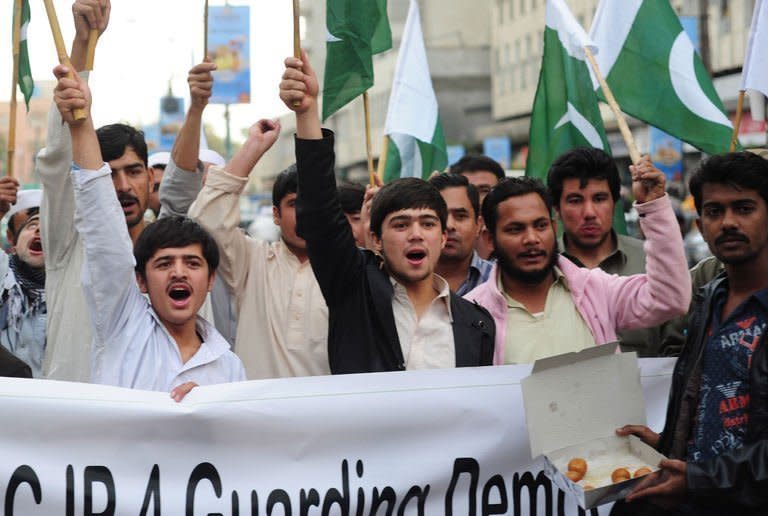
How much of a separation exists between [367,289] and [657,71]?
7.79ft

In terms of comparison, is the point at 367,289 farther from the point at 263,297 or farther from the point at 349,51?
the point at 349,51

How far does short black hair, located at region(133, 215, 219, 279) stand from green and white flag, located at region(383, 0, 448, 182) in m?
3.04

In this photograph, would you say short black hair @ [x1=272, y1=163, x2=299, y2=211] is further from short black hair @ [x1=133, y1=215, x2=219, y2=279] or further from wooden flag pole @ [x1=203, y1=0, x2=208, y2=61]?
short black hair @ [x1=133, y1=215, x2=219, y2=279]

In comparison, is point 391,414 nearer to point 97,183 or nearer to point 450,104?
point 97,183

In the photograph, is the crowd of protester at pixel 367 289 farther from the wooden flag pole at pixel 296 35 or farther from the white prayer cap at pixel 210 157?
the white prayer cap at pixel 210 157

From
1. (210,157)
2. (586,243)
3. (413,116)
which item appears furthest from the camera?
(413,116)

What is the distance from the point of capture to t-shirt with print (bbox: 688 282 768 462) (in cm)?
341

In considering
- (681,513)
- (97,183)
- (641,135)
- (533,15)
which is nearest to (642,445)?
(681,513)

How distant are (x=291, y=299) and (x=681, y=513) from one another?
66.6 inches

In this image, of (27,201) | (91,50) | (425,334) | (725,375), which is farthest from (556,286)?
(27,201)

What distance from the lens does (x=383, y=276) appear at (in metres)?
4.17

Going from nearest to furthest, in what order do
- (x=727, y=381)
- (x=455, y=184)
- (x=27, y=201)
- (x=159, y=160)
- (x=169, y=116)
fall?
(x=727, y=381), (x=455, y=184), (x=27, y=201), (x=159, y=160), (x=169, y=116)

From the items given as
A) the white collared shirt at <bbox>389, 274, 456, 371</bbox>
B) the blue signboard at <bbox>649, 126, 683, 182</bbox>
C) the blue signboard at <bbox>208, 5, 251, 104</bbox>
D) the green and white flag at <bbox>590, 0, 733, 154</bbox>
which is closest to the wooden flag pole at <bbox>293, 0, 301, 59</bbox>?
the white collared shirt at <bbox>389, 274, 456, 371</bbox>

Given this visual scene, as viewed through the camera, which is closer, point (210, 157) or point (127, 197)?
point (127, 197)
